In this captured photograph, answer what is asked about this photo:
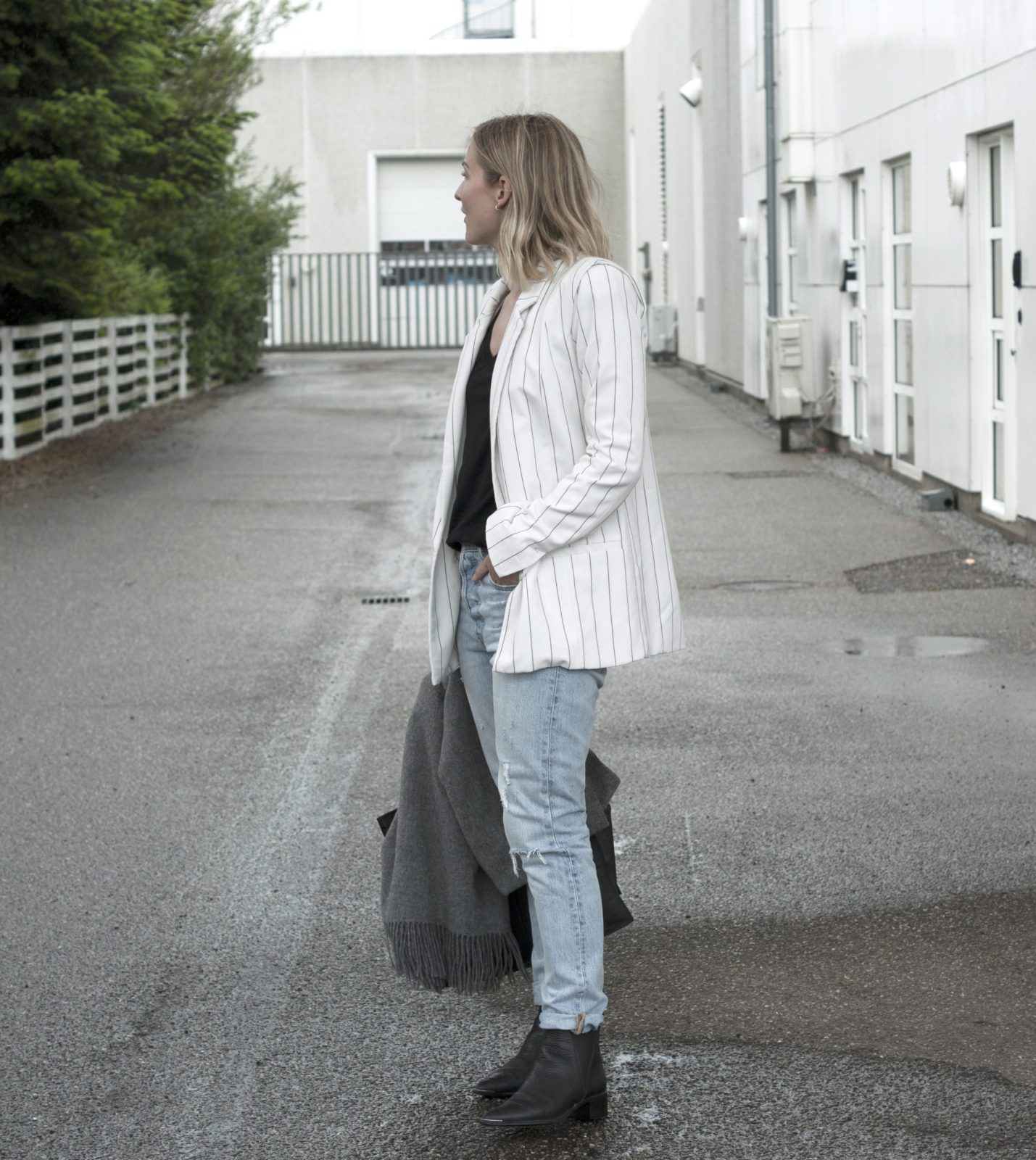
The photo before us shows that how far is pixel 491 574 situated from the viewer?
11.1ft

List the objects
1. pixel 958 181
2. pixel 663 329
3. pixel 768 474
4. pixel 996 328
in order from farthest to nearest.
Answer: pixel 663 329, pixel 768 474, pixel 958 181, pixel 996 328

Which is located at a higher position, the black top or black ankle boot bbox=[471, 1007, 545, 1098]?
the black top

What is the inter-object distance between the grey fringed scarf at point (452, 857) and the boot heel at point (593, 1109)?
33 cm

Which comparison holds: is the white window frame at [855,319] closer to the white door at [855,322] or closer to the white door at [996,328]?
the white door at [855,322]

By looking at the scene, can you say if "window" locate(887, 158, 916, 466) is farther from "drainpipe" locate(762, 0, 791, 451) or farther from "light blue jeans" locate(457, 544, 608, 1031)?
"light blue jeans" locate(457, 544, 608, 1031)

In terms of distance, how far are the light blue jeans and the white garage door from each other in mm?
41261

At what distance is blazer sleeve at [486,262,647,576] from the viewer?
3.24 metres

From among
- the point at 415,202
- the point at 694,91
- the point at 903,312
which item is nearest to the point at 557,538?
the point at 903,312

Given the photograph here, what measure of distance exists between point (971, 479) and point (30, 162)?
26.3 feet

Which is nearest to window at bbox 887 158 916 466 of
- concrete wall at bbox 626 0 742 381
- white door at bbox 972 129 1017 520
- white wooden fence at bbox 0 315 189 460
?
white door at bbox 972 129 1017 520

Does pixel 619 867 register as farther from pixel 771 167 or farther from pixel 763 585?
pixel 771 167

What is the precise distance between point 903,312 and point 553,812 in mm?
11892

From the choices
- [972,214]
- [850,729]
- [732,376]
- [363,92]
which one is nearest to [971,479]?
[972,214]

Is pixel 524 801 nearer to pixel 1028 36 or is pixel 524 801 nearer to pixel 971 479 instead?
pixel 1028 36
